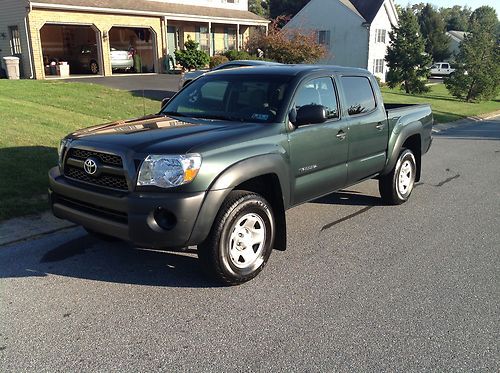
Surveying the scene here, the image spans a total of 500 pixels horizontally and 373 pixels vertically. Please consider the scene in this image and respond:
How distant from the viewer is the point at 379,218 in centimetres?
605

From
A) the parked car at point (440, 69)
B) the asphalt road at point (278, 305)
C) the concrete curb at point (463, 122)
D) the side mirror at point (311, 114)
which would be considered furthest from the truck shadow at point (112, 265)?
the parked car at point (440, 69)

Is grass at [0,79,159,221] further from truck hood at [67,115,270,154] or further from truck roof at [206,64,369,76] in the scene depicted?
truck roof at [206,64,369,76]

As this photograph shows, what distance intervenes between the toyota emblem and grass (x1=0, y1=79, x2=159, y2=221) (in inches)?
83.2

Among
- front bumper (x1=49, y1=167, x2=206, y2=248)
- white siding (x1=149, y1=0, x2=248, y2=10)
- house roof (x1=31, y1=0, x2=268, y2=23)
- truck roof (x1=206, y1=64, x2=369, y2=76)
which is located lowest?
front bumper (x1=49, y1=167, x2=206, y2=248)

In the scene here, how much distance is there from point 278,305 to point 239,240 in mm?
682

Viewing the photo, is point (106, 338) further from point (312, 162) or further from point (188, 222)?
point (312, 162)

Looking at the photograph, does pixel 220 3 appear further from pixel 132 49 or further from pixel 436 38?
pixel 436 38

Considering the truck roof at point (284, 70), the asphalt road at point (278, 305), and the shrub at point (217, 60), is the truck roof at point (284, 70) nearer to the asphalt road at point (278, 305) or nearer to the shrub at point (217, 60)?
the asphalt road at point (278, 305)

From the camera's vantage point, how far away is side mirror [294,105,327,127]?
4.40 m

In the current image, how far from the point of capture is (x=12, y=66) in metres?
A: 20.6

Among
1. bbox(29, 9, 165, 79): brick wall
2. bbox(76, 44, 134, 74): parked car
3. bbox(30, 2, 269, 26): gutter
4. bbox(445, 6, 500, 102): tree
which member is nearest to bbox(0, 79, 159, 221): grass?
bbox(29, 9, 165, 79): brick wall

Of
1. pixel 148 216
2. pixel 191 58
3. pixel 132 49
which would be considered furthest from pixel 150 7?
pixel 148 216

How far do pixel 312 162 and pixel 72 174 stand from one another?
2309mm

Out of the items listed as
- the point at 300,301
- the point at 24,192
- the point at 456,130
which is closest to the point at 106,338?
the point at 300,301
